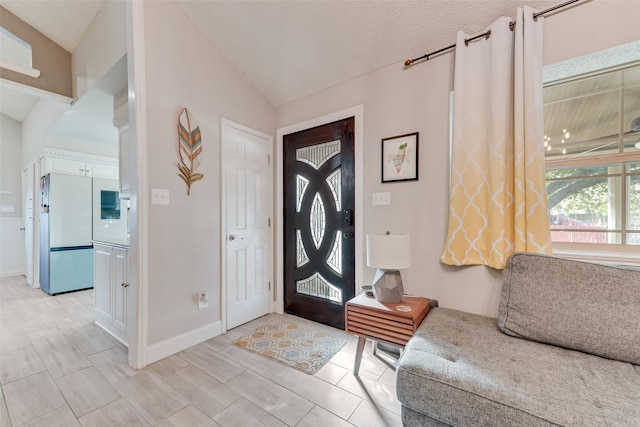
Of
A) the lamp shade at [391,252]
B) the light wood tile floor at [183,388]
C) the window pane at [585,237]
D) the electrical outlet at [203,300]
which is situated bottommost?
the light wood tile floor at [183,388]

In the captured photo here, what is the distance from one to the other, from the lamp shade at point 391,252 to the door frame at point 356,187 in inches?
23.2

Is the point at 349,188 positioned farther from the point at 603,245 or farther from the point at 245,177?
the point at 603,245

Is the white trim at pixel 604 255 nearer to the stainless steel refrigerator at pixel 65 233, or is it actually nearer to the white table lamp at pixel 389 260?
the white table lamp at pixel 389 260

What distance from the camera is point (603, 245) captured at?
1583 mm

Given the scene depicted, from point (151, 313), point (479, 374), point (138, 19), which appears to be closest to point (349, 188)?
point (479, 374)

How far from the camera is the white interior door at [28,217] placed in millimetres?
4132

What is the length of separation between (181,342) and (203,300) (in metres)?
0.35

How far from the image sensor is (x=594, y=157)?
5.16ft

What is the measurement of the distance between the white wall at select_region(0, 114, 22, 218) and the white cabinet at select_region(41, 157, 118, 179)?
1.77 m

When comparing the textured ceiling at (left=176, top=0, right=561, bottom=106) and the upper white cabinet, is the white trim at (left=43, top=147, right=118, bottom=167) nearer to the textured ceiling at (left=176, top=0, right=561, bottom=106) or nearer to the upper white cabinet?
the upper white cabinet

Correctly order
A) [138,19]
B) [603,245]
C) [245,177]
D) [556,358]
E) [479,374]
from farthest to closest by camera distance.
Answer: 1. [245,177]
2. [138,19]
3. [603,245]
4. [556,358]
5. [479,374]

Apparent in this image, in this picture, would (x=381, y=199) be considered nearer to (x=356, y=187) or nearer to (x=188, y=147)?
(x=356, y=187)

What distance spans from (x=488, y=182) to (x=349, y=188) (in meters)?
1.09

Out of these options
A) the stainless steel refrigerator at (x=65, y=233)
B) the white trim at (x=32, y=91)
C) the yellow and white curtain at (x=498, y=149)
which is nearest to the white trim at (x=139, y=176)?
the white trim at (x=32, y=91)
